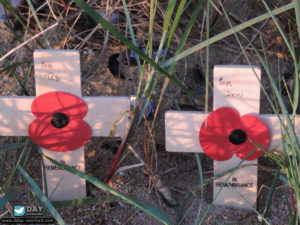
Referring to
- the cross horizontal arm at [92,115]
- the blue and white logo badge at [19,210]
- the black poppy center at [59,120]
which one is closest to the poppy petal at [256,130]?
the cross horizontal arm at [92,115]

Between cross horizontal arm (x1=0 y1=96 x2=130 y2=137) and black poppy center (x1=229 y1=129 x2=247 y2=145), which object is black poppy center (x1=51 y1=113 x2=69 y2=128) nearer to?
cross horizontal arm (x1=0 y1=96 x2=130 y2=137)

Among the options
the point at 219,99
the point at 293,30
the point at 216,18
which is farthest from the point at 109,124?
the point at 293,30

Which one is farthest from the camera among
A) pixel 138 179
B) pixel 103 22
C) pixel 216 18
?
pixel 216 18

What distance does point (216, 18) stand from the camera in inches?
48.8

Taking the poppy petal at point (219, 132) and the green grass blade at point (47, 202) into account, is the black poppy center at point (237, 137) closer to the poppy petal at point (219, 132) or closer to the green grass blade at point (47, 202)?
the poppy petal at point (219, 132)

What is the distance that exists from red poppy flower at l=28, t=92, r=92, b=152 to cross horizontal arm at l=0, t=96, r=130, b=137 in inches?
0.7

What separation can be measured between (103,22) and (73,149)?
0.41 m

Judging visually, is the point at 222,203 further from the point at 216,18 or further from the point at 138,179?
the point at 216,18

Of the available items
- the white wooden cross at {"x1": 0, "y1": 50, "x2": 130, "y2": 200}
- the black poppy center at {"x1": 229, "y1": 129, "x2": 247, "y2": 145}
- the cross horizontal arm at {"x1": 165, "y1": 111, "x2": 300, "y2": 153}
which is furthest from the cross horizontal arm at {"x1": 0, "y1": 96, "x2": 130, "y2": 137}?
the black poppy center at {"x1": 229, "y1": 129, "x2": 247, "y2": 145}

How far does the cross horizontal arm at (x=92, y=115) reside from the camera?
100cm

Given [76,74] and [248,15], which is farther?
[248,15]

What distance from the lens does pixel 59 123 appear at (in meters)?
1.01

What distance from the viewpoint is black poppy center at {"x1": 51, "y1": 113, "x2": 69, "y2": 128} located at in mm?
1005

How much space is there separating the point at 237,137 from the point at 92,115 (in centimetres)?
35
